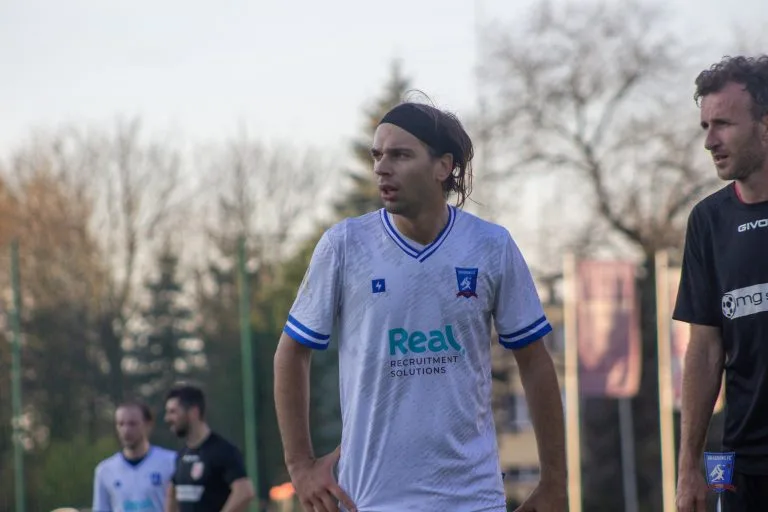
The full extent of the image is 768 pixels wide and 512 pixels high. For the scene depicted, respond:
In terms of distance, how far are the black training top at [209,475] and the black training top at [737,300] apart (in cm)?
548

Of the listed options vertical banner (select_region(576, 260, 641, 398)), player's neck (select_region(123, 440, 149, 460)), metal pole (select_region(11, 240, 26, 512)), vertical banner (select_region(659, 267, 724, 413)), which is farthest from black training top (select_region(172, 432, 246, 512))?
vertical banner (select_region(576, 260, 641, 398))

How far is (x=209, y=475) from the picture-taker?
995 centimetres

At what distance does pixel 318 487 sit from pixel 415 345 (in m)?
0.50

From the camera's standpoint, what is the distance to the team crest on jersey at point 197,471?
32.8ft

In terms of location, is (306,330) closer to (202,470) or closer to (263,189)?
(202,470)

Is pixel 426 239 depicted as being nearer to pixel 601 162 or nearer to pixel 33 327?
pixel 33 327

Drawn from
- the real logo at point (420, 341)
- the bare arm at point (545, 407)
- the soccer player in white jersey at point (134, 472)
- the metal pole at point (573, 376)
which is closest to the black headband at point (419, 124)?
the real logo at point (420, 341)

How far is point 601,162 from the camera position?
34.9 metres

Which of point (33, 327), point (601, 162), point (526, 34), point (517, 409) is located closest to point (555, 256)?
point (601, 162)

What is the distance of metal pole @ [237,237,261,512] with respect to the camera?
16.5 m

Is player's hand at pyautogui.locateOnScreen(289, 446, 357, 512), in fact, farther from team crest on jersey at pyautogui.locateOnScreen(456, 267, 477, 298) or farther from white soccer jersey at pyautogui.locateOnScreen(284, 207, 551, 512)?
team crest on jersey at pyautogui.locateOnScreen(456, 267, 477, 298)

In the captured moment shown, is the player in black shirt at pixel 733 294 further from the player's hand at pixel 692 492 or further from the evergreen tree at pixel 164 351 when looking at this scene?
the evergreen tree at pixel 164 351

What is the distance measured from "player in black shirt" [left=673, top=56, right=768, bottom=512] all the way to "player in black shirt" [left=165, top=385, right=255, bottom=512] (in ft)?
16.9

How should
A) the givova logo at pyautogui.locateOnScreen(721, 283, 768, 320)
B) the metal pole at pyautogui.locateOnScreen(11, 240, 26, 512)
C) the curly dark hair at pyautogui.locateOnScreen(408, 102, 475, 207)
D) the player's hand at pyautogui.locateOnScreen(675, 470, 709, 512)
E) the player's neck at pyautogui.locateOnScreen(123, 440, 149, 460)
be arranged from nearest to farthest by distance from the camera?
the curly dark hair at pyautogui.locateOnScreen(408, 102, 475, 207)
the givova logo at pyautogui.locateOnScreen(721, 283, 768, 320)
the player's hand at pyautogui.locateOnScreen(675, 470, 709, 512)
the player's neck at pyautogui.locateOnScreen(123, 440, 149, 460)
the metal pole at pyautogui.locateOnScreen(11, 240, 26, 512)
